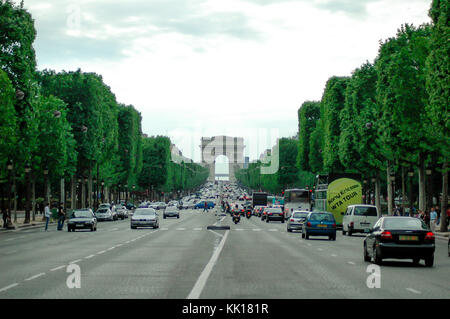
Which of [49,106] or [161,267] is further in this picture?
[49,106]

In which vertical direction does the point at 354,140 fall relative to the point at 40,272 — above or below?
above

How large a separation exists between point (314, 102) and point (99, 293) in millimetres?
111268

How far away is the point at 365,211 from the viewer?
51938mm

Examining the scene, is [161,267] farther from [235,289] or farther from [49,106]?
[49,106]

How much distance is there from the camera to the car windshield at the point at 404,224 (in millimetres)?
25312

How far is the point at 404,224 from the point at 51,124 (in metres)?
55.8

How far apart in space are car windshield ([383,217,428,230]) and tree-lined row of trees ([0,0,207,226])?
35834 millimetres

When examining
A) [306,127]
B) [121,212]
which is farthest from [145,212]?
[306,127]

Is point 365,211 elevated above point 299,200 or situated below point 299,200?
below

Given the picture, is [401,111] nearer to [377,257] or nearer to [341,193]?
[341,193]

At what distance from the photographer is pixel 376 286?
59.7 ft

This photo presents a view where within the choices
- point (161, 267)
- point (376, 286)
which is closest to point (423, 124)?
point (161, 267)

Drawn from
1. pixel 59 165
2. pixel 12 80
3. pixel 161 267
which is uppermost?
pixel 12 80

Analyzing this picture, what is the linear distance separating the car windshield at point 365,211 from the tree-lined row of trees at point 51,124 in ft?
77.9
